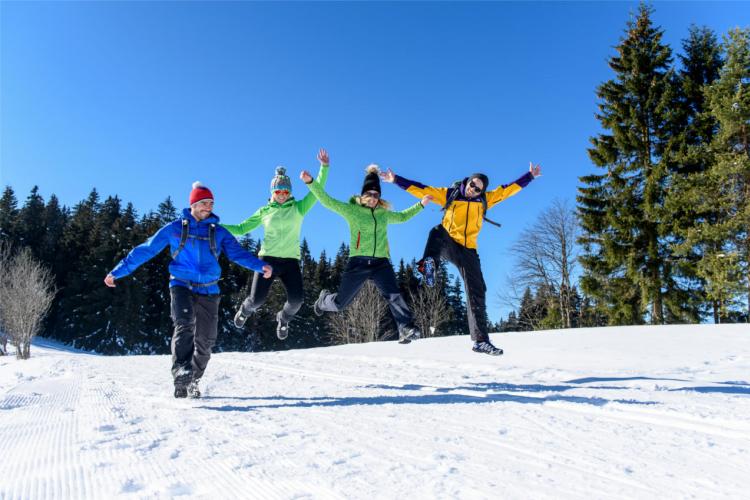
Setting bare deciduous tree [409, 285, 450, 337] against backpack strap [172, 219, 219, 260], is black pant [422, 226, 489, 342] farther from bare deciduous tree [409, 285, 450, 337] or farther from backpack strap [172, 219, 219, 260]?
bare deciduous tree [409, 285, 450, 337]

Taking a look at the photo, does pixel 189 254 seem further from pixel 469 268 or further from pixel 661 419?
pixel 661 419

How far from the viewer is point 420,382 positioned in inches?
189

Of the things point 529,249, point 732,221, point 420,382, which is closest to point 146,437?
point 420,382

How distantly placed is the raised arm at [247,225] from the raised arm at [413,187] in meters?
1.84

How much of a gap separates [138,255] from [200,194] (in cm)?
85

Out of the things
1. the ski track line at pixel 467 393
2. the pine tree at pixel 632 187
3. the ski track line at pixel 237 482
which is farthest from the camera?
the pine tree at pixel 632 187

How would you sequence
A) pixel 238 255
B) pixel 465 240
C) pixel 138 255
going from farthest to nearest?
pixel 465 240, pixel 238 255, pixel 138 255

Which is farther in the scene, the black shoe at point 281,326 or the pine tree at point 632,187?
the pine tree at point 632,187

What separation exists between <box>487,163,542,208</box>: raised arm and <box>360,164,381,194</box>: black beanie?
4.92ft

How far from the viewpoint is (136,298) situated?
125 feet

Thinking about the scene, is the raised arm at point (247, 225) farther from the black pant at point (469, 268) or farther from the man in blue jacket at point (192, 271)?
the black pant at point (469, 268)

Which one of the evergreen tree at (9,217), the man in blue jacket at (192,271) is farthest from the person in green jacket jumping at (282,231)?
the evergreen tree at (9,217)

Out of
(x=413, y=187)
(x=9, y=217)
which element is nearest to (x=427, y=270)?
(x=413, y=187)

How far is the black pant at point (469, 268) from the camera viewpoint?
551 cm
